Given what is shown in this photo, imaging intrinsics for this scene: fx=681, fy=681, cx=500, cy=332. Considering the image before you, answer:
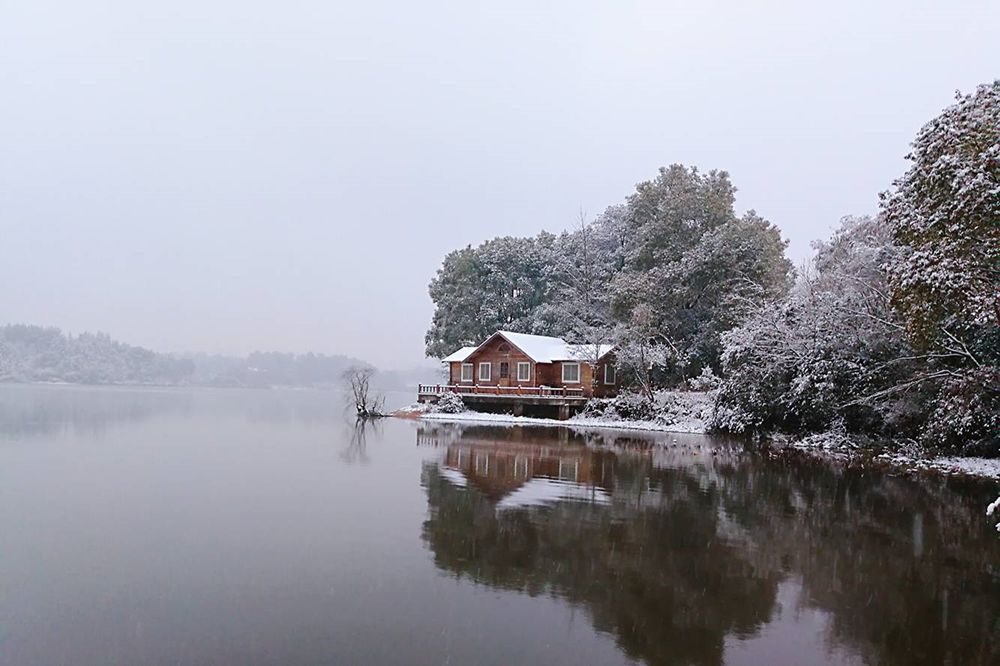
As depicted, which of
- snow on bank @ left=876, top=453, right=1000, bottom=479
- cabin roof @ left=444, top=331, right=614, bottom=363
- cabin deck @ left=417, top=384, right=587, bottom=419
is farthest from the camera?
cabin roof @ left=444, top=331, right=614, bottom=363

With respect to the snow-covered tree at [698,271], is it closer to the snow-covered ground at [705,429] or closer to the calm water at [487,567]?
the snow-covered ground at [705,429]

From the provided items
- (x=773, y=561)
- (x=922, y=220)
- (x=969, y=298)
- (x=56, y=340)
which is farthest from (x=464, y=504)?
(x=56, y=340)

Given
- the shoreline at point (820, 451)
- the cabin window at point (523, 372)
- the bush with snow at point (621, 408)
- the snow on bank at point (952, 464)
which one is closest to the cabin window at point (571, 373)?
the cabin window at point (523, 372)

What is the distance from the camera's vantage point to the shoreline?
53.3 ft

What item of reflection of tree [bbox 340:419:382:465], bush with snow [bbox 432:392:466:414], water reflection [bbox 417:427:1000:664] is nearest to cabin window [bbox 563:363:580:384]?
bush with snow [bbox 432:392:466:414]

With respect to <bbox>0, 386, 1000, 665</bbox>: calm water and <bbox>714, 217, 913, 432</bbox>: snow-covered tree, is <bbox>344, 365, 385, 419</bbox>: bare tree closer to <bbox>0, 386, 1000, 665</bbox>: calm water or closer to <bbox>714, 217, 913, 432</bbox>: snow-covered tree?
<bbox>714, 217, 913, 432</bbox>: snow-covered tree

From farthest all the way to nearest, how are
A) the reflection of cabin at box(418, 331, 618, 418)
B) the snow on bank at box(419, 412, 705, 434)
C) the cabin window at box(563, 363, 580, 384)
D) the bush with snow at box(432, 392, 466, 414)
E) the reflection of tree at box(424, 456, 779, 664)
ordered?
the bush with snow at box(432, 392, 466, 414), the cabin window at box(563, 363, 580, 384), the reflection of cabin at box(418, 331, 618, 418), the snow on bank at box(419, 412, 705, 434), the reflection of tree at box(424, 456, 779, 664)

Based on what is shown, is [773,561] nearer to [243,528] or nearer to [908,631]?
[908,631]

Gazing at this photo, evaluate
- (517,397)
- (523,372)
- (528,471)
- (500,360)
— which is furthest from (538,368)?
(528,471)

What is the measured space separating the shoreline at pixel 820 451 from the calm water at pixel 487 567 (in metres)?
2.29

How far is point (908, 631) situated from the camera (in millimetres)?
5754

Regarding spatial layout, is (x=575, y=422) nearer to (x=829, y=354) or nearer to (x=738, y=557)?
(x=829, y=354)

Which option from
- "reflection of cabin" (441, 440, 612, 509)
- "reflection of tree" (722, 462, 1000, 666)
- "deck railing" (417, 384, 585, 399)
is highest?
"deck railing" (417, 384, 585, 399)

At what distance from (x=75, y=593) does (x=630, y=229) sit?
37842 millimetres
